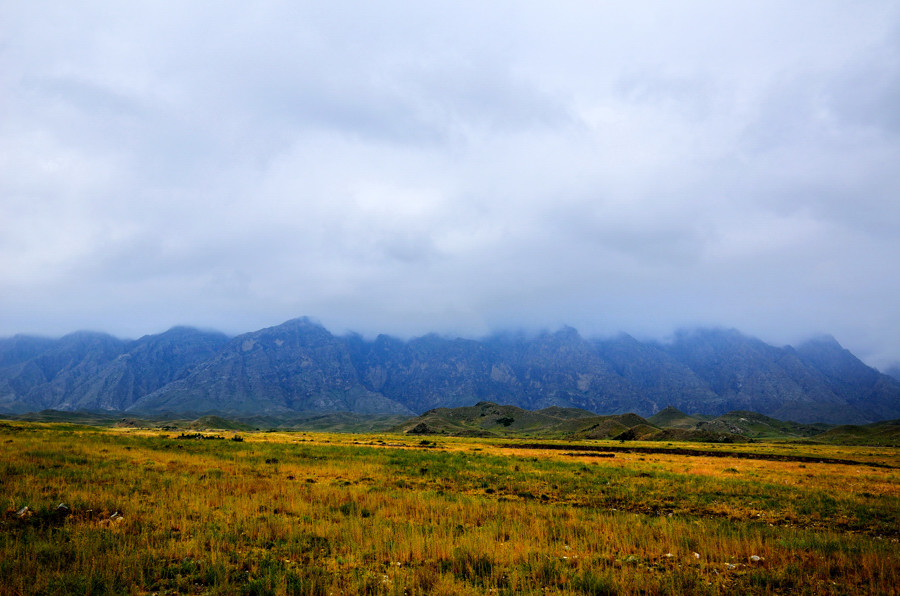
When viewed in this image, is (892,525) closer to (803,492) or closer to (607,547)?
(803,492)

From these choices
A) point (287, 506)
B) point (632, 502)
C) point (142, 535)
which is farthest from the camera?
point (632, 502)

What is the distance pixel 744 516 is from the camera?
1886cm

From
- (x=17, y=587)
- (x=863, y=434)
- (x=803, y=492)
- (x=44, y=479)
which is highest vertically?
(x=17, y=587)

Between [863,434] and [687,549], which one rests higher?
[687,549]

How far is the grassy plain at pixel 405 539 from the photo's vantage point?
9.23 meters

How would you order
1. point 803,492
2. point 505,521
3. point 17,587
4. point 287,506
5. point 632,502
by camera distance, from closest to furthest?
1. point 17,587
2. point 505,521
3. point 287,506
4. point 632,502
5. point 803,492

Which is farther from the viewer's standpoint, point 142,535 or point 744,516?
point 744,516

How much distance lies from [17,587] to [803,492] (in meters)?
35.1

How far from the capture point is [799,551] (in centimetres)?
1242

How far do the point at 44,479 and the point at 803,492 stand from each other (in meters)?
40.8

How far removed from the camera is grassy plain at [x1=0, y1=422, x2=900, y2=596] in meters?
9.23

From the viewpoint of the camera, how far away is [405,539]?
478 inches

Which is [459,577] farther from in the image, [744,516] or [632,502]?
[744,516]

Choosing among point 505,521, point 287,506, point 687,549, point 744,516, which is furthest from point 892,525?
point 287,506
